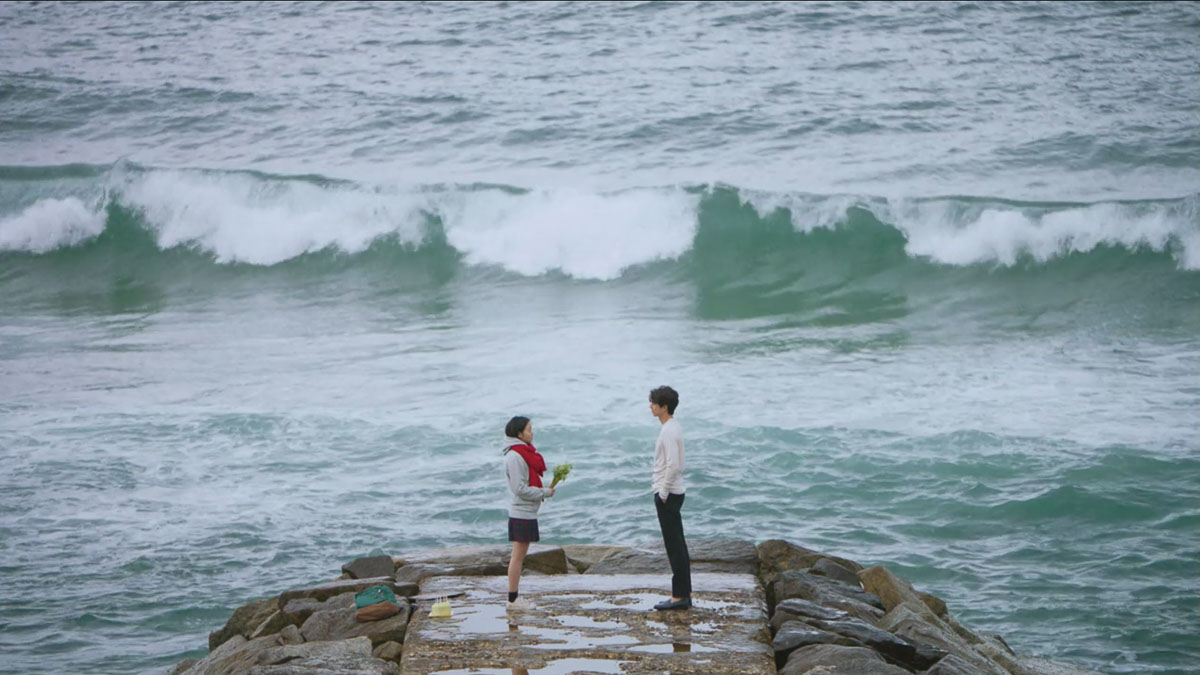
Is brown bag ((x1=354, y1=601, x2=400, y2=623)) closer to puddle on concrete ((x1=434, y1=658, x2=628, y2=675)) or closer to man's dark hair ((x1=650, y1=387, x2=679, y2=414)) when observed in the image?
puddle on concrete ((x1=434, y1=658, x2=628, y2=675))

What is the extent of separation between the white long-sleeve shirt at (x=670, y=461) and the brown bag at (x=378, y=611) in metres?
1.98

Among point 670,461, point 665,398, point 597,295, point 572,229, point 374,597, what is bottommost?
point 597,295

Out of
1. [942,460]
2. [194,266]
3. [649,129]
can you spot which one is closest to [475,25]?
[649,129]

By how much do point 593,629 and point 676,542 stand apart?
773mm

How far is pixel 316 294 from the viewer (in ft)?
78.0

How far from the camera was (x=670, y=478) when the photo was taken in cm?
884

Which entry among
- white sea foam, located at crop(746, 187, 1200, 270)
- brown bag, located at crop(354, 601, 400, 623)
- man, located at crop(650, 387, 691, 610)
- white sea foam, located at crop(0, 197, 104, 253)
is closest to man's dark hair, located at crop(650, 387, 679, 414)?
man, located at crop(650, 387, 691, 610)

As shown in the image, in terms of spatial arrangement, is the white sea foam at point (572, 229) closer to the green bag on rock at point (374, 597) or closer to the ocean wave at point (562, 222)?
the ocean wave at point (562, 222)

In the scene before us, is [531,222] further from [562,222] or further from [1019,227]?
[1019,227]

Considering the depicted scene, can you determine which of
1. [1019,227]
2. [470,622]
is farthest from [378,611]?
[1019,227]

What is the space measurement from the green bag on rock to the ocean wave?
15.1 m

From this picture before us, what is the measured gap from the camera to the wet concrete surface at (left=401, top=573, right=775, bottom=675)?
322 inches

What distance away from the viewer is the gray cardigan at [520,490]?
9.04 metres

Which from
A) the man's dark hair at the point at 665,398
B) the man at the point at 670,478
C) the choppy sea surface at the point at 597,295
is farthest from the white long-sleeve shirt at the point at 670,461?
the choppy sea surface at the point at 597,295
